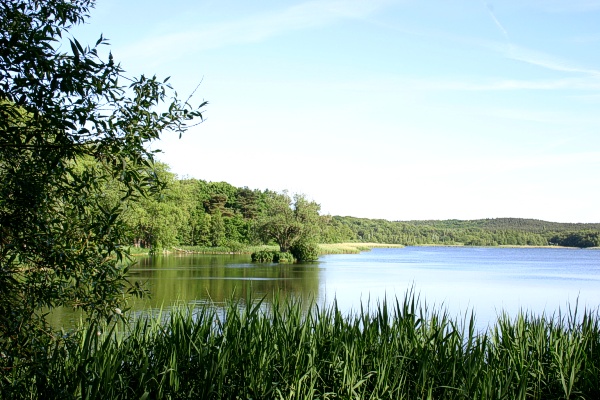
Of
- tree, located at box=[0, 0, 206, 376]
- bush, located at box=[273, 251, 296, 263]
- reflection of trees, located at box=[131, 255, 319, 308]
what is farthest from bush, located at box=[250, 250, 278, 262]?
tree, located at box=[0, 0, 206, 376]

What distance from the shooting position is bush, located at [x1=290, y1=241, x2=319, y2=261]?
46344 mm

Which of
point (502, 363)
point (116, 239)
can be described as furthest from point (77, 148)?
point (502, 363)

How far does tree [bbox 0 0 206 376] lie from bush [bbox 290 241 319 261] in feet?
138

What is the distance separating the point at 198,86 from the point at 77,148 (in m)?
1.11

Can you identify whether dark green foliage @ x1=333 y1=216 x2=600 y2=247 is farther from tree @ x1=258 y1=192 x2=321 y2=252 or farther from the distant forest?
tree @ x1=258 y1=192 x2=321 y2=252

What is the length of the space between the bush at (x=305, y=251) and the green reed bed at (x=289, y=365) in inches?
1580

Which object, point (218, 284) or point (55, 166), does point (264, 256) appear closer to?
point (218, 284)

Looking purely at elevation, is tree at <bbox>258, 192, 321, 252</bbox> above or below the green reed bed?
above

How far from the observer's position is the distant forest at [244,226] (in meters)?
43.0

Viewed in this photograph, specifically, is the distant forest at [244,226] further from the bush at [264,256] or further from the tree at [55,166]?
the bush at [264,256]

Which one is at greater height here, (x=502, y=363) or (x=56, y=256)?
(x=56, y=256)

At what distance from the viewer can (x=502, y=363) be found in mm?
5656

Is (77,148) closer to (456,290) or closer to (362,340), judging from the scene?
(362,340)

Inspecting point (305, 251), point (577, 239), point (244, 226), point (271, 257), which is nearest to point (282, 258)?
point (271, 257)
